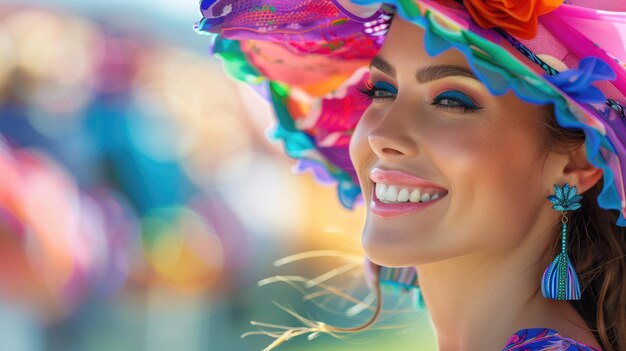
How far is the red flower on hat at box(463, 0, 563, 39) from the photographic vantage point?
1.54 meters

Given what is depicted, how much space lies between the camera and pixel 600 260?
200 centimetres

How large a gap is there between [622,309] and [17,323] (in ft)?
14.9

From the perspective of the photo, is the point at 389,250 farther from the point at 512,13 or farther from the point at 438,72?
the point at 512,13

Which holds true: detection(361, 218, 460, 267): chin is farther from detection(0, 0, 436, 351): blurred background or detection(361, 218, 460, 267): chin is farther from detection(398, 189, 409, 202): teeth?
detection(0, 0, 436, 351): blurred background

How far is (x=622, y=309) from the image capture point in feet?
6.44

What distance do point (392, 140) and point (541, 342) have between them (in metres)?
0.50

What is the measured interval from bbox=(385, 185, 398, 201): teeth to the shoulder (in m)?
0.38

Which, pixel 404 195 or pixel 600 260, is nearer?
pixel 404 195

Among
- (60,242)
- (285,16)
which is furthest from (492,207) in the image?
(60,242)

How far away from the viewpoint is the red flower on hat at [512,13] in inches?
60.7

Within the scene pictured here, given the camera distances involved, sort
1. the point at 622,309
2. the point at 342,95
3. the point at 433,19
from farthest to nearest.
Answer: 1. the point at 342,95
2. the point at 622,309
3. the point at 433,19

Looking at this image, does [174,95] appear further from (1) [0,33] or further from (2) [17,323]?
(2) [17,323]

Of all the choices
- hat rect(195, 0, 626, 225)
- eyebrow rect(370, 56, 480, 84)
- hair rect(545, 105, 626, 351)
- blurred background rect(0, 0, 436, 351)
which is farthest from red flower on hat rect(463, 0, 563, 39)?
blurred background rect(0, 0, 436, 351)

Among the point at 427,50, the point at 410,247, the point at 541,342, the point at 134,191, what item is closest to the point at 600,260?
the point at 541,342
